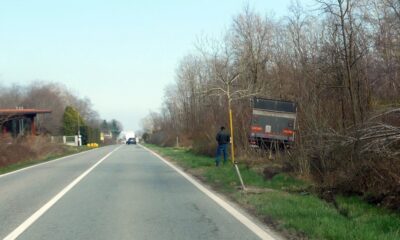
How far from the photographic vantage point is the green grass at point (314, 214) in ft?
26.8

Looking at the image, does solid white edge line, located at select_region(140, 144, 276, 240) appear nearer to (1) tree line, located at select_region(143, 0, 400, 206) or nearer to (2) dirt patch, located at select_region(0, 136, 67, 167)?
(1) tree line, located at select_region(143, 0, 400, 206)

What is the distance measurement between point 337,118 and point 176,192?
558 cm

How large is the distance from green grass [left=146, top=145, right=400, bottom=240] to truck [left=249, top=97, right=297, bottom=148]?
659 cm

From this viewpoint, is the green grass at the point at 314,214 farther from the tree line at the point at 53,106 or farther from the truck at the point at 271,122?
the tree line at the point at 53,106

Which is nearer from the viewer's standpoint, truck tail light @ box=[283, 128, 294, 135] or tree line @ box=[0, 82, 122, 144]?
truck tail light @ box=[283, 128, 294, 135]

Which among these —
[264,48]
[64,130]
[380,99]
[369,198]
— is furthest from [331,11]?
[64,130]

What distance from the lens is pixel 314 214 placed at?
387 inches

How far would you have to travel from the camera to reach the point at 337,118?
1666 centimetres

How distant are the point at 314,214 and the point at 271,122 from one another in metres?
13.4

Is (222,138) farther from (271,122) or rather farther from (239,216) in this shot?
(239,216)

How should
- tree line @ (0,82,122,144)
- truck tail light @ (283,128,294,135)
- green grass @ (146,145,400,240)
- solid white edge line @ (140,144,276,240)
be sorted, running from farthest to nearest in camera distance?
tree line @ (0,82,122,144)
truck tail light @ (283,128,294,135)
solid white edge line @ (140,144,276,240)
green grass @ (146,145,400,240)

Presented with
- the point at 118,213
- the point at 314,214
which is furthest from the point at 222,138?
the point at 314,214

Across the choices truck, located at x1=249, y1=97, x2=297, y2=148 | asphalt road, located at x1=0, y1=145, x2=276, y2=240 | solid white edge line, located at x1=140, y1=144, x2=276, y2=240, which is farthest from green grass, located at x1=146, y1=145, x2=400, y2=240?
truck, located at x1=249, y1=97, x2=297, y2=148

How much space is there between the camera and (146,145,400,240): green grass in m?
8.17
